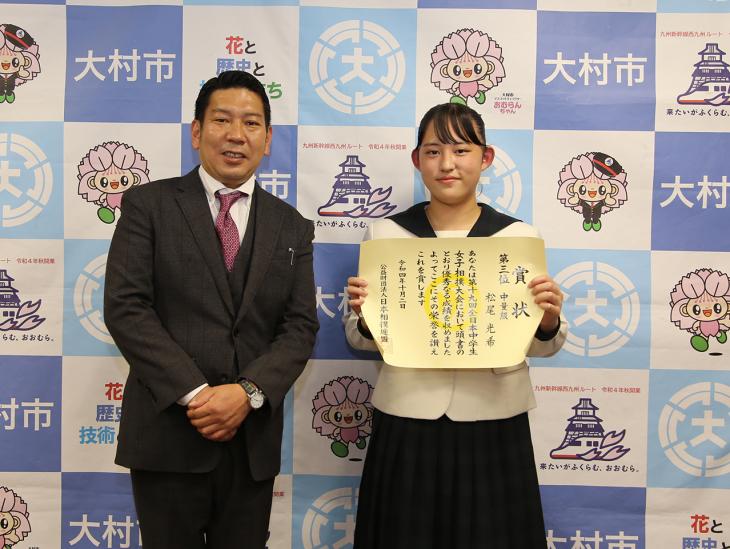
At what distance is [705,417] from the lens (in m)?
2.14

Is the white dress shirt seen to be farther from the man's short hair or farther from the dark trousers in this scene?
the dark trousers

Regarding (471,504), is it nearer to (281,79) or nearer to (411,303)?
(411,303)

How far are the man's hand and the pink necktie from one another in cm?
31

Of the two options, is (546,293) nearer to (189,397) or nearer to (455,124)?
(455,124)

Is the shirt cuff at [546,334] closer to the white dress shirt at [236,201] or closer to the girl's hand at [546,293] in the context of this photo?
the girl's hand at [546,293]

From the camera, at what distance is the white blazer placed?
1.65m

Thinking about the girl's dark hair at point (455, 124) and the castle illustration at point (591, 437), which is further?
the castle illustration at point (591, 437)

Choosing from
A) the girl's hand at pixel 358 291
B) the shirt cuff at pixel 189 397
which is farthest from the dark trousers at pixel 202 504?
the girl's hand at pixel 358 291

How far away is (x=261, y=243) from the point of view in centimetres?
164

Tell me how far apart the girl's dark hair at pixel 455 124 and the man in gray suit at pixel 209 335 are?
1.64 feet

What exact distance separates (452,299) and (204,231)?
0.68 meters

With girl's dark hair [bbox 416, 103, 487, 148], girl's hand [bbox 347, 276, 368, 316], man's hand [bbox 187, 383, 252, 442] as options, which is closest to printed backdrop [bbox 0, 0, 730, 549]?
girl's dark hair [bbox 416, 103, 487, 148]

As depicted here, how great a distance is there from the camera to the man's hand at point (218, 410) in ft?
4.93

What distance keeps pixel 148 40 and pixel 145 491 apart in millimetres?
1485
